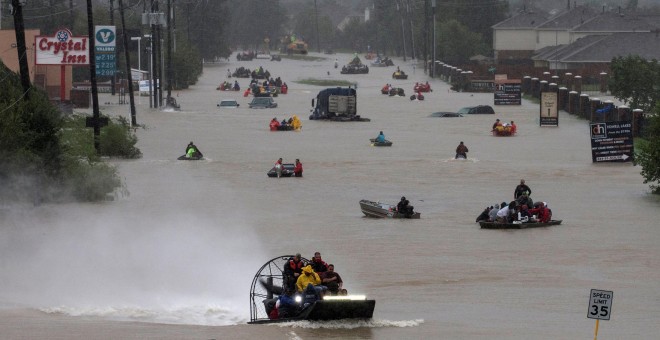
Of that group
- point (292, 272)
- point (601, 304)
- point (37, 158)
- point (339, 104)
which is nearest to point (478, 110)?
point (339, 104)

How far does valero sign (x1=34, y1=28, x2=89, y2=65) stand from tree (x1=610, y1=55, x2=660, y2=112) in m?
32.9

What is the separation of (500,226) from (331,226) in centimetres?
A: 524

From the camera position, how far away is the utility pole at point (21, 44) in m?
42.3

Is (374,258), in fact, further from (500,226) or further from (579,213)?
(579,213)

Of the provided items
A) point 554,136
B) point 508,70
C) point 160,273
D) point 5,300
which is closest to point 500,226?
point 160,273

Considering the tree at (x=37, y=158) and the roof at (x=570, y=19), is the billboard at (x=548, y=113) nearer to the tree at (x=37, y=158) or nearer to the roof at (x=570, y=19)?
the tree at (x=37, y=158)

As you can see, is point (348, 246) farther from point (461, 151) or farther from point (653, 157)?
point (461, 151)

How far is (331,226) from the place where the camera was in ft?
143

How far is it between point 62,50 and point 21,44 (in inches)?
1631

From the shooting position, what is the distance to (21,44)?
43.3m

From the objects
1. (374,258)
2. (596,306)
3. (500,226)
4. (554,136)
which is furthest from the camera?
(554,136)

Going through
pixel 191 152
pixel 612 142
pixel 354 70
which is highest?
pixel 354 70

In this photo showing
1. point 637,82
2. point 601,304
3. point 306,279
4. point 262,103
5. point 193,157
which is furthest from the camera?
point 262,103

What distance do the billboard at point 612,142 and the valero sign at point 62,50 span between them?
34116 mm
